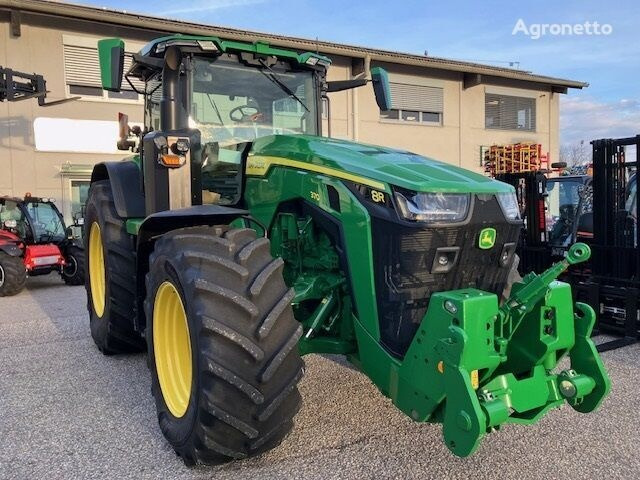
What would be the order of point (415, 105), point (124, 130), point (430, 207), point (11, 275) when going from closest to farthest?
point (430, 207) → point (124, 130) → point (11, 275) → point (415, 105)

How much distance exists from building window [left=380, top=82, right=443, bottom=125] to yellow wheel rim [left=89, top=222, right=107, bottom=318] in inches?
462

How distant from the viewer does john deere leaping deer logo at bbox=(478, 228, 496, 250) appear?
294 cm

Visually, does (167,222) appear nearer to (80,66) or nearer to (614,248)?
(614,248)

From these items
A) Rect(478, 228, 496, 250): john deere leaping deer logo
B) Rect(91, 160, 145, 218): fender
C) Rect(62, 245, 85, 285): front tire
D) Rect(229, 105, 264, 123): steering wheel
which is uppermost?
Rect(229, 105, 264, 123): steering wheel

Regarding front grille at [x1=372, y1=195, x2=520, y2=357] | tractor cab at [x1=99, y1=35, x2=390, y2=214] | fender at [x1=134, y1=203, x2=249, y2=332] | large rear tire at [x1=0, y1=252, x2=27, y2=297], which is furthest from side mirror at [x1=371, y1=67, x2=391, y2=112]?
large rear tire at [x1=0, y1=252, x2=27, y2=297]

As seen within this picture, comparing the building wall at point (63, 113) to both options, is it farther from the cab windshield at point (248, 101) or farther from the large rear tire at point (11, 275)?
the cab windshield at point (248, 101)

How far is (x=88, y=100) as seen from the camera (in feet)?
41.0

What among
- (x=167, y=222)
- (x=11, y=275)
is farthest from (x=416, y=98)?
(x=167, y=222)

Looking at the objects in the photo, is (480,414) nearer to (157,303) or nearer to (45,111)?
(157,303)

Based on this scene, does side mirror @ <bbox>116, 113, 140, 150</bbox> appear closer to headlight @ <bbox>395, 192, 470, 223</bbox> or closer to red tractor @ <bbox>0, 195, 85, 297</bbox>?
headlight @ <bbox>395, 192, 470, 223</bbox>

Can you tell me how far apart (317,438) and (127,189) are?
2504 mm

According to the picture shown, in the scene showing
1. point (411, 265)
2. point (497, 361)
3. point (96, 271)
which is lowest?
point (497, 361)

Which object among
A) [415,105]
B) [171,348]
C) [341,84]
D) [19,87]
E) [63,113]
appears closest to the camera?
[171,348]

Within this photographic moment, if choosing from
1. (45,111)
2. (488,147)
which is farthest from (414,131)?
(45,111)
